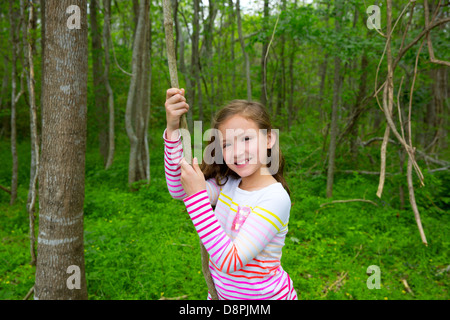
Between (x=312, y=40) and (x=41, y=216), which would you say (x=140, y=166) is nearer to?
(x=312, y=40)

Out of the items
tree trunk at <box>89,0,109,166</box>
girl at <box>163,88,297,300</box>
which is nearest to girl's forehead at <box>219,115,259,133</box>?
girl at <box>163,88,297,300</box>

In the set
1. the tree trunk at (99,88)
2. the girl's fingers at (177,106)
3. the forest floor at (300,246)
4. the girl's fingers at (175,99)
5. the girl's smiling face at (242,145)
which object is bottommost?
the forest floor at (300,246)

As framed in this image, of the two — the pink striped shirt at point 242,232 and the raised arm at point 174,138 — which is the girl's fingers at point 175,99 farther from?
the pink striped shirt at point 242,232

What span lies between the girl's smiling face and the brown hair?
28 millimetres

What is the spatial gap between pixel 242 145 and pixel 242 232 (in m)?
0.35

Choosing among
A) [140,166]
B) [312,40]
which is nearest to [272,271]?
[312,40]

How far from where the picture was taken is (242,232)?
1.14 m

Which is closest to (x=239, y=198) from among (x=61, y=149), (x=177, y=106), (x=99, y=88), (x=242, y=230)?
(x=242, y=230)

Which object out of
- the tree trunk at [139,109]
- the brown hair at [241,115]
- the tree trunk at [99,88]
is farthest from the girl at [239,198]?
the tree trunk at [99,88]

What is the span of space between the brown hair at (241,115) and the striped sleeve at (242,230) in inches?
9.4

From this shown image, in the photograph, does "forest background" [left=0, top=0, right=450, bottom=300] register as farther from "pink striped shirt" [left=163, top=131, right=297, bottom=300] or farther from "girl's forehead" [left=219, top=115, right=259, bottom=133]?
"pink striped shirt" [left=163, top=131, right=297, bottom=300]

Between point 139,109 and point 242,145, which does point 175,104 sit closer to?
point 242,145

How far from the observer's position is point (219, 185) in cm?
149

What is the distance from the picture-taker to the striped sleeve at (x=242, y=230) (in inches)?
41.6
